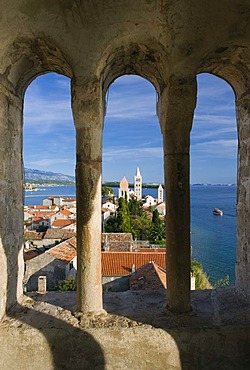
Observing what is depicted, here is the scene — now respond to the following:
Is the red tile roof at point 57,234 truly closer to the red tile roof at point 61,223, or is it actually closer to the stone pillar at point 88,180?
the red tile roof at point 61,223

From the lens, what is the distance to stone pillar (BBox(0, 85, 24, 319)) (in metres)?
3.29

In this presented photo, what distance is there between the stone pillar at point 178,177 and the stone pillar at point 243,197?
0.87 meters

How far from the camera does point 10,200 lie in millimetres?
3480

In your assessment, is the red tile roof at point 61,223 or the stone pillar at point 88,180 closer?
the stone pillar at point 88,180

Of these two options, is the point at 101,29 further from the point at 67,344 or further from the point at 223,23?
the point at 67,344

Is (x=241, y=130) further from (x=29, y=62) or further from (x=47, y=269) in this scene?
(x=47, y=269)

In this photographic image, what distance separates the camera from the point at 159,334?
3.09m

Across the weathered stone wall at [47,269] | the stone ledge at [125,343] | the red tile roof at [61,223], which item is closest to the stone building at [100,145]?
the stone ledge at [125,343]

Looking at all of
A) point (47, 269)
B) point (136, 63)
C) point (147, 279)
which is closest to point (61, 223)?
point (47, 269)

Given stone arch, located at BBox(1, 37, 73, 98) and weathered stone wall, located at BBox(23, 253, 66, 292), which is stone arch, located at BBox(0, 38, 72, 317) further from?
weathered stone wall, located at BBox(23, 253, 66, 292)

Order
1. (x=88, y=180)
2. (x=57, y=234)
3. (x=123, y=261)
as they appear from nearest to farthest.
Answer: (x=88, y=180)
(x=123, y=261)
(x=57, y=234)

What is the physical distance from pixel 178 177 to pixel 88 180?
1.00 m

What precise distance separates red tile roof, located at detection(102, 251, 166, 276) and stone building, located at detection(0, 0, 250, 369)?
53.6 ft

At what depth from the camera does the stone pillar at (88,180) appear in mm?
3160
